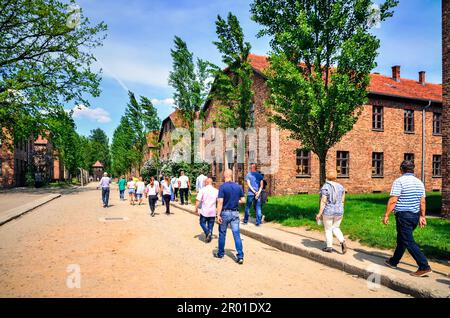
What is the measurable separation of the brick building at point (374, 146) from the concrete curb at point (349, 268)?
1224 cm

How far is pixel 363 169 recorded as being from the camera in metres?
23.1

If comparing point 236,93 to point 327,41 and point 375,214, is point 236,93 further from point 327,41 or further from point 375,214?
point 375,214

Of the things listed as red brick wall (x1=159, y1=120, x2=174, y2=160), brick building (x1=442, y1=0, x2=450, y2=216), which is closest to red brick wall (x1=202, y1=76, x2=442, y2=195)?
brick building (x1=442, y1=0, x2=450, y2=216)

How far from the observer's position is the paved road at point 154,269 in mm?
4551

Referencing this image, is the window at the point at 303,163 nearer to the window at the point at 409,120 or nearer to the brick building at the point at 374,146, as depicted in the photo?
the brick building at the point at 374,146

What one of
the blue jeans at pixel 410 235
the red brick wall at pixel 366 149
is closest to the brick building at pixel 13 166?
the red brick wall at pixel 366 149

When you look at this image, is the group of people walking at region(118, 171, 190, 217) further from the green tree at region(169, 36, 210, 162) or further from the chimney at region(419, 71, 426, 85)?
the chimney at region(419, 71, 426, 85)

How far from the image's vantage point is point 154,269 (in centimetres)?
554

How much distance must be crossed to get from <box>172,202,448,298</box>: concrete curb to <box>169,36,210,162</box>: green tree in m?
14.6

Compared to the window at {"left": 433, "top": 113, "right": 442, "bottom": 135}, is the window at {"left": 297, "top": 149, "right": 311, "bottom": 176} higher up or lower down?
lower down

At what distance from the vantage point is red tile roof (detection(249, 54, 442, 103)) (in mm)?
23609

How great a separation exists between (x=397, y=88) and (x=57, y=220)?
25.5 meters

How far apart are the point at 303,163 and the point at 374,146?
20.0ft

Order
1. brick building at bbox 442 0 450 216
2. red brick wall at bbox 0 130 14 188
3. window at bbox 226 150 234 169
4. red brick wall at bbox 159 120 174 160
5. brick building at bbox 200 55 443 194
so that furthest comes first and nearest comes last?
red brick wall at bbox 159 120 174 160
red brick wall at bbox 0 130 14 188
window at bbox 226 150 234 169
brick building at bbox 200 55 443 194
brick building at bbox 442 0 450 216
